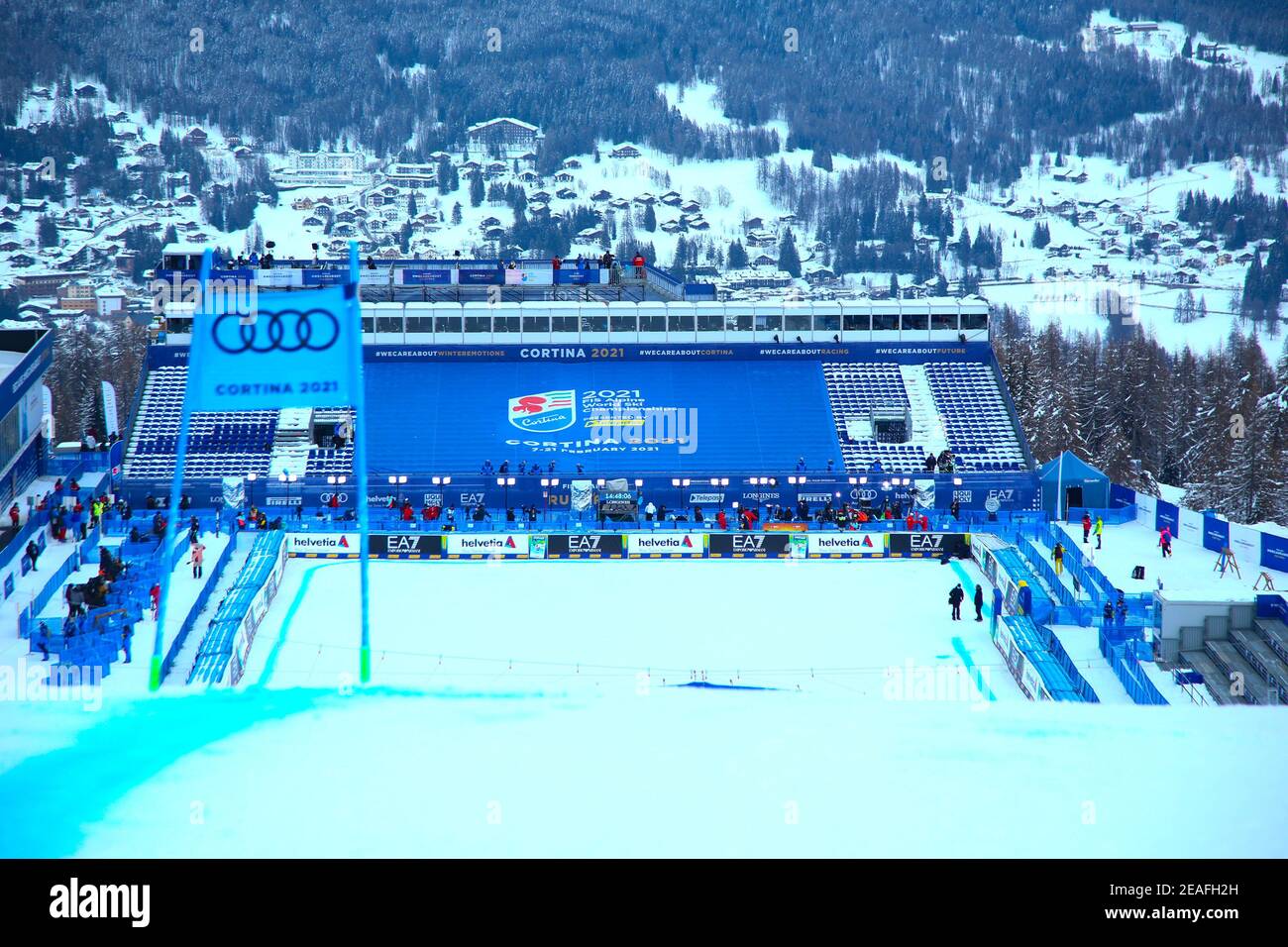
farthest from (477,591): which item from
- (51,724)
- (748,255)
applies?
(748,255)

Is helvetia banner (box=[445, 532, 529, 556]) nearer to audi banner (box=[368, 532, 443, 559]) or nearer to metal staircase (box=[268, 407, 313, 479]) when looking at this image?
audi banner (box=[368, 532, 443, 559])

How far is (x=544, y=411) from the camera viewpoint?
48.7 meters

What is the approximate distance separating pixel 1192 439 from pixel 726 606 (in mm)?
40972

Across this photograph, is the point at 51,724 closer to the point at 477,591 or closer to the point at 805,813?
the point at 805,813

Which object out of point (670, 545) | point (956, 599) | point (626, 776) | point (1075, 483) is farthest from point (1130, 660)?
point (626, 776)

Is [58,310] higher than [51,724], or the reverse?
Result: [58,310]

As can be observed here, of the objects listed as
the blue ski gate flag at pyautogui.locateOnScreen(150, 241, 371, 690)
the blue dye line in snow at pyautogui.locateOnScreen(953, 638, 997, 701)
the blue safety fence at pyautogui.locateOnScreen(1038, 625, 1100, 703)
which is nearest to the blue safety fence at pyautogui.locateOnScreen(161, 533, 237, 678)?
the blue ski gate flag at pyautogui.locateOnScreen(150, 241, 371, 690)

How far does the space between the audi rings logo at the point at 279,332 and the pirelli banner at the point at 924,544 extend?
29.8 metres

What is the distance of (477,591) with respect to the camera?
36.0 metres

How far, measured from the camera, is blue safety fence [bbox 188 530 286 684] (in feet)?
79.8

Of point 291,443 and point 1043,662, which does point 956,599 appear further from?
point 291,443

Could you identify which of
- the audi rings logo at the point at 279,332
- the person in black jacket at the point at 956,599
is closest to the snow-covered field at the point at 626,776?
the audi rings logo at the point at 279,332

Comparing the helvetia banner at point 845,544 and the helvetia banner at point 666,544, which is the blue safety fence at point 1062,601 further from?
the helvetia banner at point 666,544
